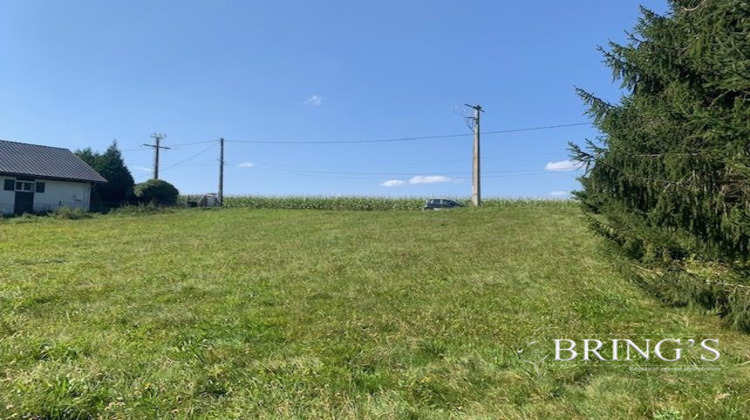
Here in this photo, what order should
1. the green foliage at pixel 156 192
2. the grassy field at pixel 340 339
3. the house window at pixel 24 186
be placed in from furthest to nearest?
the green foliage at pixel 156 192 < the house window at pixel 24 186 < the grassy field at pixel 340 339

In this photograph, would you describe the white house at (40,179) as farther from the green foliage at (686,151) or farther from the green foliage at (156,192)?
the green foliage at (686,151)

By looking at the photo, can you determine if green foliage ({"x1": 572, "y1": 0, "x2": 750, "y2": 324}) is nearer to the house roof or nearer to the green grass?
the green grass

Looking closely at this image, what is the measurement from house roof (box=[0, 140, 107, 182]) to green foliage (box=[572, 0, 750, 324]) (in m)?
28.6

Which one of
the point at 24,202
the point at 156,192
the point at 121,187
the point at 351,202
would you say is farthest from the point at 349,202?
the point at 24,202

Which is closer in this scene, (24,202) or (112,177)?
(24,202)

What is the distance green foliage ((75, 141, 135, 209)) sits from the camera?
104 feet

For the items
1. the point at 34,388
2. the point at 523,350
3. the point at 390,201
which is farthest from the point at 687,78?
the point at 390,201

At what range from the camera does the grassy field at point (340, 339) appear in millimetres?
2762

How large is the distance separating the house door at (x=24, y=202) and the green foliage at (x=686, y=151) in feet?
93.9

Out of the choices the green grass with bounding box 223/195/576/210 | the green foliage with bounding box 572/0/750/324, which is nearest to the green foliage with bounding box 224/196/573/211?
the green grass with bounding box 223/195/576/210

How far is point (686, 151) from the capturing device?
398 cm

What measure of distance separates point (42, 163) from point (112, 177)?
19.1 ft

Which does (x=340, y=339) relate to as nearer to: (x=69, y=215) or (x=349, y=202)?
(x=69, y=215)

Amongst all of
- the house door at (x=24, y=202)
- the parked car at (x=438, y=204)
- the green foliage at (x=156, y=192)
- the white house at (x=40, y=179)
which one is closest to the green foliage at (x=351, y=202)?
the parked car at (x=438, y=204)
